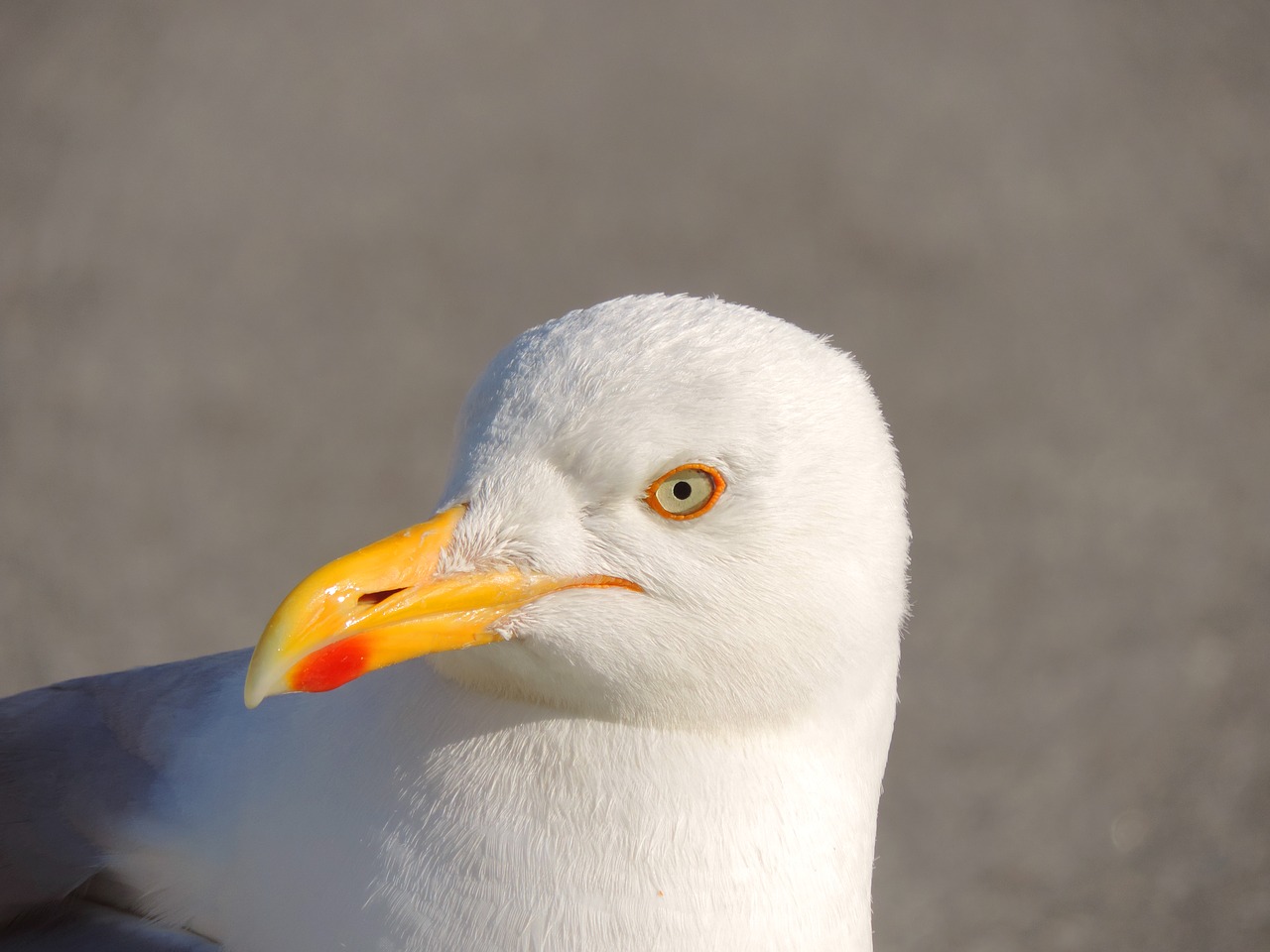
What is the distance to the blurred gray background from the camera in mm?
4449

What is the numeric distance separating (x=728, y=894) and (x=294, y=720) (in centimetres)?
71

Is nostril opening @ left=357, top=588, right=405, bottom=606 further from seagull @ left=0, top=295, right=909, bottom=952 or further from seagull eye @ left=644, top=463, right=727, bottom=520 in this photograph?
seagull eye @ left=644, top=463, right=727, bottom=520

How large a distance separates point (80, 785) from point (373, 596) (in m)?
A: 0.82

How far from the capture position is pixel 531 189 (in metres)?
6.08

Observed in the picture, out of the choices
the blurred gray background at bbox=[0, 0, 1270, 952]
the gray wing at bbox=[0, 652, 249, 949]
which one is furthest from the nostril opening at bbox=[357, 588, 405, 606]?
the blurred gray background at bbox=[0, 0, 1270, 952]

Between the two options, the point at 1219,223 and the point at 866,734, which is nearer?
the point at 866,734

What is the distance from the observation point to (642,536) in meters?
1.84

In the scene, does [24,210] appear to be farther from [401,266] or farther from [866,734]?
[866,734]

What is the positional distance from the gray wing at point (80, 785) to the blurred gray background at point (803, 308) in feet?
7.44

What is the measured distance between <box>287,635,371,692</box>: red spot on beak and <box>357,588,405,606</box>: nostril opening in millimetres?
45

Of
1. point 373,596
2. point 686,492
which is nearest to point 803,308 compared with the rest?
point 686,492

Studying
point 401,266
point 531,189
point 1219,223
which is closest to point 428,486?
point 401,266

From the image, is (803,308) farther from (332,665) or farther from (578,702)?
(332,665)

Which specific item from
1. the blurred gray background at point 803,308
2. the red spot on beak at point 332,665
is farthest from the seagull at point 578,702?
the blurred gray background at point 803,308
